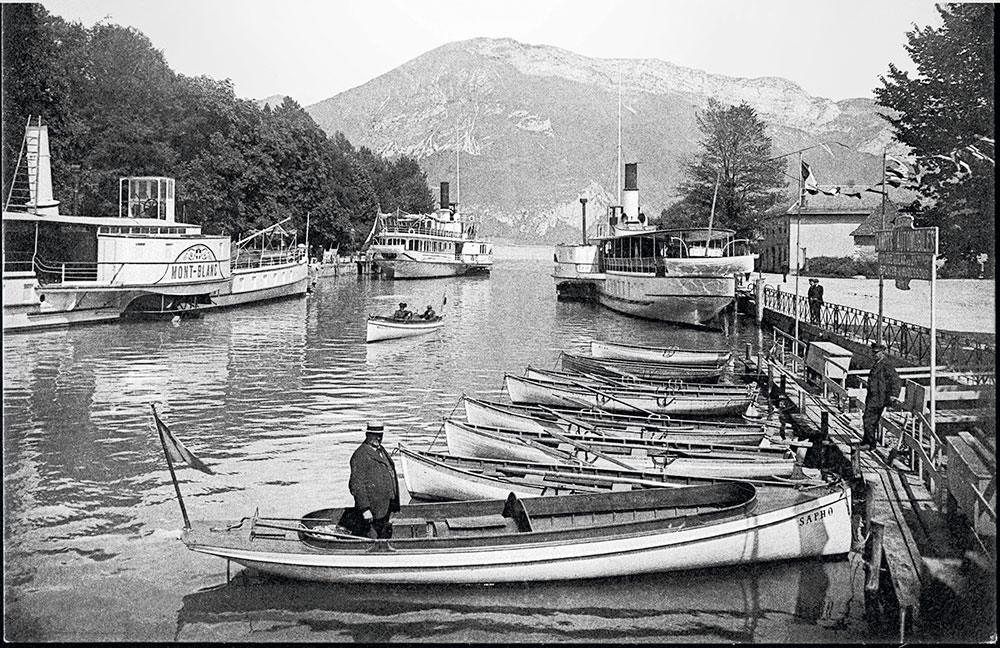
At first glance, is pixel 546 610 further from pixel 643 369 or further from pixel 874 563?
pixel 643 369

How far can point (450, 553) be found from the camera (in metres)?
11.7

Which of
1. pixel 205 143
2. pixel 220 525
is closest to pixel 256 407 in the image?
pixel 220 525

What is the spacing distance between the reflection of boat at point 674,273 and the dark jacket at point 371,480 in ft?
143

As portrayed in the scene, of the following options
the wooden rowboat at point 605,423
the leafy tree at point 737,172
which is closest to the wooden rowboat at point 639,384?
the wooden rowboat at point 605,423

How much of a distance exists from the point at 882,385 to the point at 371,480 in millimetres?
10074

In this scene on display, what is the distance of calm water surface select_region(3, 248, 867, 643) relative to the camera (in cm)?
1132

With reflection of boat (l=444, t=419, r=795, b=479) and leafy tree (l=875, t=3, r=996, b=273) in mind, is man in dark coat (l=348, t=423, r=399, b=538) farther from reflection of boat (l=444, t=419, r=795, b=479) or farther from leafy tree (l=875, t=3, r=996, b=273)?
leafy tree (l=875, t=3, r=996, b=273)

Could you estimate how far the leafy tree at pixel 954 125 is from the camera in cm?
1928

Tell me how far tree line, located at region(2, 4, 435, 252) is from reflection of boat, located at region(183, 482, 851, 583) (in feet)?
111

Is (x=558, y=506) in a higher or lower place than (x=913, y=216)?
lower

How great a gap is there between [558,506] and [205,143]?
75843 mm

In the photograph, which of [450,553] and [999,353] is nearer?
[999,353]

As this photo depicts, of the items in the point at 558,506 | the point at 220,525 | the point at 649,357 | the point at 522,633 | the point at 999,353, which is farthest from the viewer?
the point at 649,357

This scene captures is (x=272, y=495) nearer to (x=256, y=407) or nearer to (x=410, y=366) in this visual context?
(x=256, y=407)
